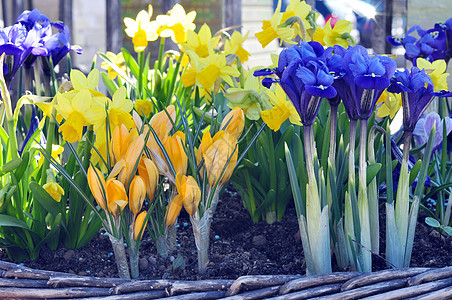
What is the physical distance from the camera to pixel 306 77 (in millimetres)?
708

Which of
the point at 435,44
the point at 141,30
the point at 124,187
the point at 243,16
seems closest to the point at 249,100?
the point at 124,187

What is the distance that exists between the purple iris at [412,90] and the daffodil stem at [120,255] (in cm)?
49

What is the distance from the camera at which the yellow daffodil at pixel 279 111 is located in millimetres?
888

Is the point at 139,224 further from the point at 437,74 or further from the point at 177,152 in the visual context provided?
the point at 437,74

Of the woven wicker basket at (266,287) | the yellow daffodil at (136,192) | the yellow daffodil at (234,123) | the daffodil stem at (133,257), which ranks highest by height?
the yellow daffodil at (234,123)

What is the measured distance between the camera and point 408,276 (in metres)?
0.74

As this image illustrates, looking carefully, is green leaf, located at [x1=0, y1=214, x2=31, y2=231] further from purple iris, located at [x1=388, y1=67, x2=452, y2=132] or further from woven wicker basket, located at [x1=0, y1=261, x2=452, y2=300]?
purple iris, located at [x1=388, y1=67, x2=452, y2=132]

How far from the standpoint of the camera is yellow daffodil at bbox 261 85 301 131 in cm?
89

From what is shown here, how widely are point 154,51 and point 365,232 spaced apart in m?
5.24

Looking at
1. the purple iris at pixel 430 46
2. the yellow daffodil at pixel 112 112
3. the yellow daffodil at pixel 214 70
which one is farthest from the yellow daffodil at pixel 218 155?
the purple iris at pixel 430 46

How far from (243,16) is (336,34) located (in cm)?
407

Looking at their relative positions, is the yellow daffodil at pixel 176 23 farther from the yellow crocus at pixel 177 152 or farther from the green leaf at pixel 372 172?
the green leaf at pixel 372 172

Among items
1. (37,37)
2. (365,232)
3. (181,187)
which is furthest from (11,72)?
(365,232)

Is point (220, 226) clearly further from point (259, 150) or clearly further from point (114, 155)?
point (114, 155)
